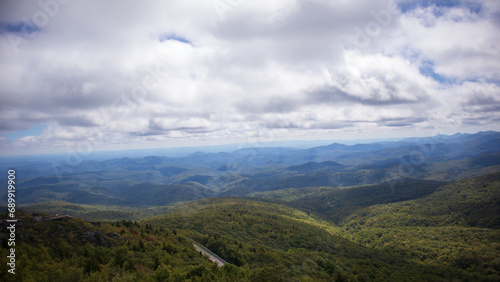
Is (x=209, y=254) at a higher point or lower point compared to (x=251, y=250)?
higher

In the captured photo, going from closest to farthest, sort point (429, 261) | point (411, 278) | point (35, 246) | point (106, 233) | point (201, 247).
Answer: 1. point (35, 246)
2. point (106, 233)
3. point (201, 247)
4. point (411, 278)
5. point (429, 261)

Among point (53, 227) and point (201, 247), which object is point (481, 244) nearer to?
point (201, 247)

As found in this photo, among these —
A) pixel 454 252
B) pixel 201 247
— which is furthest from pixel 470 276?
pixel 201 247

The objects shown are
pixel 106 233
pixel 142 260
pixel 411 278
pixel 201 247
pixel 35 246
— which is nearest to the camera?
pixel 35 246

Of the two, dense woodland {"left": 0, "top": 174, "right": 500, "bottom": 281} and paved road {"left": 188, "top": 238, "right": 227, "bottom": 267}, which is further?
paved road {"left": 188, "top": 238, "right": 227, "bottom": 267}

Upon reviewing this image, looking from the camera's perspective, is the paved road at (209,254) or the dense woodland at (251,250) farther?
the paved road at (209,254)

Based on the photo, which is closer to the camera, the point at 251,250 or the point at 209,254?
the point at 209,254

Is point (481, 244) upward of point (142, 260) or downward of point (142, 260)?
downward

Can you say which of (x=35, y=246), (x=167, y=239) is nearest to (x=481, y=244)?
(x=167, y=239)

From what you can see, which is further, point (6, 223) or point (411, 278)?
point (411, 278)

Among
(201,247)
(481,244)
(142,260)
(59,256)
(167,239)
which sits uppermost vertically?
(59,256)
